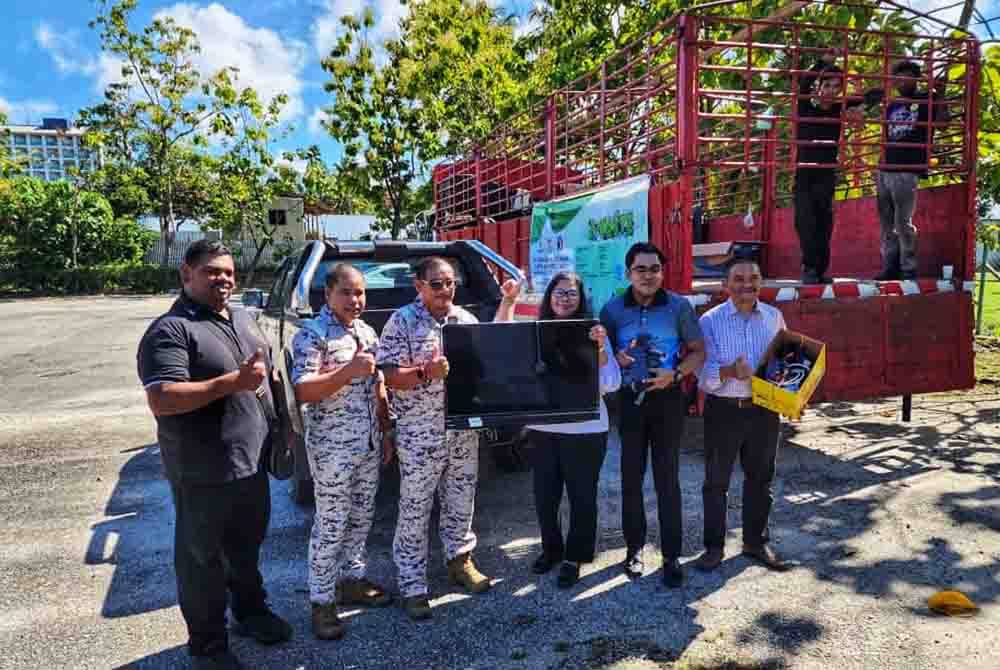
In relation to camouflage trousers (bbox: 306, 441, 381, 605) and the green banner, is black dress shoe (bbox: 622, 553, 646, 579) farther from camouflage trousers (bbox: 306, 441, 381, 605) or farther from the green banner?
the green banner

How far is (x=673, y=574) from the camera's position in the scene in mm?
3350

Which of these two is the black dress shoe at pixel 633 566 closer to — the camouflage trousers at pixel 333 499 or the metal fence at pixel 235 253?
the camouflage trousers at pixel 333 499

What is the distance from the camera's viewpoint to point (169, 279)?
30.5 m

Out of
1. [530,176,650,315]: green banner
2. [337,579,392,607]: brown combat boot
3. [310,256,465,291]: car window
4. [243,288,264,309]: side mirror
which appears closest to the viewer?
[337,579,392,607]: brown combat boot

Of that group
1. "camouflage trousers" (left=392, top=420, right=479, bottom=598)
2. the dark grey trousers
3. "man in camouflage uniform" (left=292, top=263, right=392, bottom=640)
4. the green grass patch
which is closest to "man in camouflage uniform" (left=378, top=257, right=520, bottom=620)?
"camouflage trousers" (left=392, top=420, right=479, bottom=598)

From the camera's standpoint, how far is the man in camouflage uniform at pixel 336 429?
288 centimetres

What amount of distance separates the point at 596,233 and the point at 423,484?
3.37 metres

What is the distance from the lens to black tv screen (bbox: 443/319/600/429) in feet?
9.80

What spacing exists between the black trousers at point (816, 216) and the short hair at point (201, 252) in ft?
15.4

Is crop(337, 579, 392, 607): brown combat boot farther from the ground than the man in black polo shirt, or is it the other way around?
the man in black polo shirt

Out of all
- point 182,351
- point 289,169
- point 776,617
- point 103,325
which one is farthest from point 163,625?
point 289,169

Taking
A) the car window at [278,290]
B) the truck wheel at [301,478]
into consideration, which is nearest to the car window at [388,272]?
the car window at [278,290]

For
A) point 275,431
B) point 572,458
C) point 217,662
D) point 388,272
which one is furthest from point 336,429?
point 388,272

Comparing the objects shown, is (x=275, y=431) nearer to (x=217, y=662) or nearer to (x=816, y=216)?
(x=217, y=662)
